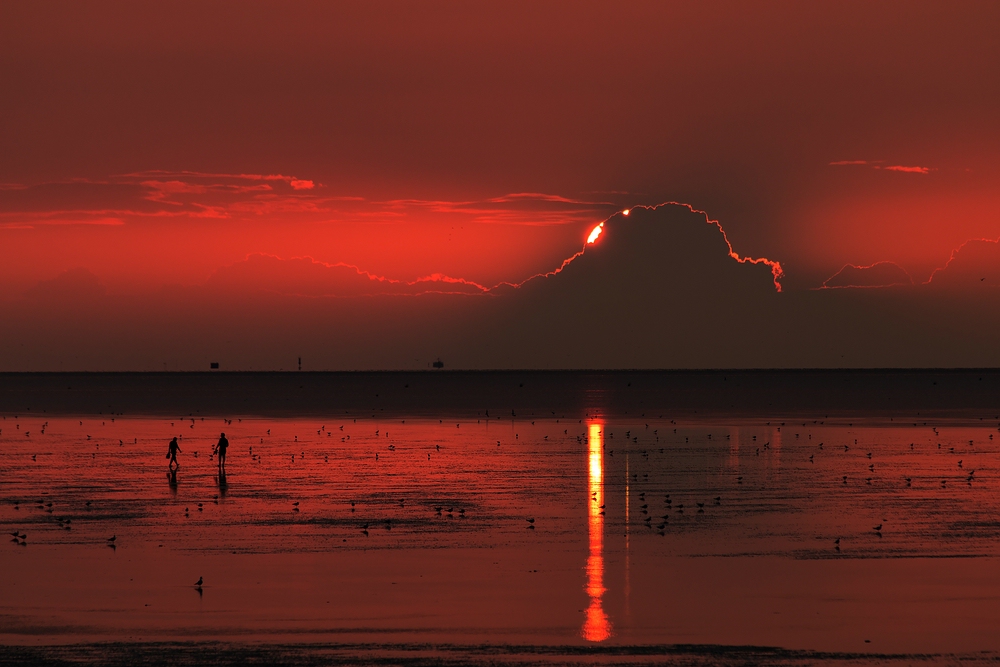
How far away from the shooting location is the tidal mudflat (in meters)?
20.9

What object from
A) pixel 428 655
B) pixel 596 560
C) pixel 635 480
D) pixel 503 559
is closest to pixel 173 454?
pixel 635 480

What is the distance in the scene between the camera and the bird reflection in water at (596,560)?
21672 millimetres

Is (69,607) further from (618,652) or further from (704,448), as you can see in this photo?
(704,448)

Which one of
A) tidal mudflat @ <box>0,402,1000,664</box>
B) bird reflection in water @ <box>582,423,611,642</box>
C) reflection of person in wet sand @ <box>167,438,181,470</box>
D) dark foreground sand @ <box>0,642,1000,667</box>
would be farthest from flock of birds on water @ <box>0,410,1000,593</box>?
dark foreground sand @ <box>0,642,1000,667</box>

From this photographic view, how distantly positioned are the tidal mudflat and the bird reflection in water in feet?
0.31

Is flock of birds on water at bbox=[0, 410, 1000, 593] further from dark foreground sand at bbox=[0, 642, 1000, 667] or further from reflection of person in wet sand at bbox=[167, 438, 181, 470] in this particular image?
dark foreground sand at bbox=[0, 642, 1000, 667]

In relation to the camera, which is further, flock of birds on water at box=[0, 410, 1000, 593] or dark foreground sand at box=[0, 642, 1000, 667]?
flock of birds on water at box=[0, 410, 1000, 593]

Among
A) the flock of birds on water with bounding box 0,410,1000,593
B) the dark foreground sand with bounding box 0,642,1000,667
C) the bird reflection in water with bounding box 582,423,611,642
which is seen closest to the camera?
the dark foreground sand with bounding box 0,642,1000,667

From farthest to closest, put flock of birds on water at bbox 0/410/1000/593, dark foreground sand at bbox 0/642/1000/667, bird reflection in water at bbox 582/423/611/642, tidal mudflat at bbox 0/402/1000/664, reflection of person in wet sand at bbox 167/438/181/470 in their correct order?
reflection of person in wet sand at bbox 167/438/181/470 → flock of birds on water at bbox 0/410/1000/593 → bird reflection in water at bbox 582/423/611/642 → tidal mudflat at bbox 0/402/1000/664 → dark foreground sand at bbox 0/642/1000/667

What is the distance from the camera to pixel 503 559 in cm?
2878

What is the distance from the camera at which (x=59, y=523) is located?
3456 cm

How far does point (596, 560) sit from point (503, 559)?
2361mm

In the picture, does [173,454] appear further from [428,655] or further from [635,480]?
[428,655]

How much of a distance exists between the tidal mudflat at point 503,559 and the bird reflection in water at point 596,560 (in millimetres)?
94
